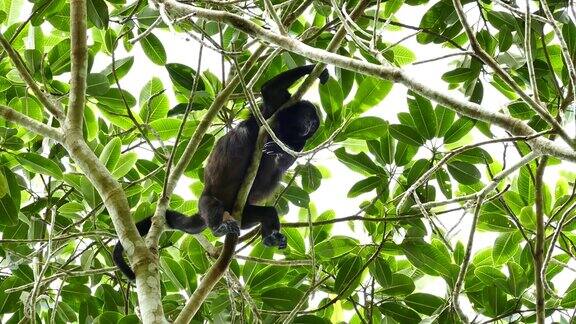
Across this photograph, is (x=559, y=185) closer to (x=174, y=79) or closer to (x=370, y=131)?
(x=370, y=131)

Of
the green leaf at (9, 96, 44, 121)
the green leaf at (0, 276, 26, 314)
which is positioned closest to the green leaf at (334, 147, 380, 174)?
the green leaf at (9, 96, 44, 121)

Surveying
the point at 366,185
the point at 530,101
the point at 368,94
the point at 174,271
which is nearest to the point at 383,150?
the point at 366,185

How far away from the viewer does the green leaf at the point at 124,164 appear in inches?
195

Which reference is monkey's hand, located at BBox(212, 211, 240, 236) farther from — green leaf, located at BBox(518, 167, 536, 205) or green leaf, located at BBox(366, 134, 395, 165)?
green leaf, located at BBox(518, 167, 536, 205)

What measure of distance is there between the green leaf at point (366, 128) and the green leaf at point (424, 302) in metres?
1.20

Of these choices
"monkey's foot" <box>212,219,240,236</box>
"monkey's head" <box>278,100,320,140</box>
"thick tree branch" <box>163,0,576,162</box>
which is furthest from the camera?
"monkey's head" <box>278,100,320,140</box>

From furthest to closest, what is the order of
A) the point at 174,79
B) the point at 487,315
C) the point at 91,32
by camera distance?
the point at 91,32 → the point at 174,79 → the point at 487,315

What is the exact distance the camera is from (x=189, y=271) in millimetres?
5012

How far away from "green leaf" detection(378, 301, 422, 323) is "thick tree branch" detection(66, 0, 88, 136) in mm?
2472

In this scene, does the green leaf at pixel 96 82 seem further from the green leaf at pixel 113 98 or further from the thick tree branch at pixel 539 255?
the thick tree branch at pixel 539 255

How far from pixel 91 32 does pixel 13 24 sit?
0.72 m

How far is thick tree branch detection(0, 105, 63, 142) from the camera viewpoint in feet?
13.1

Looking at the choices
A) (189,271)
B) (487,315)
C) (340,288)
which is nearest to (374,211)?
(340,288)

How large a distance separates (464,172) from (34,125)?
2798 millimetres
